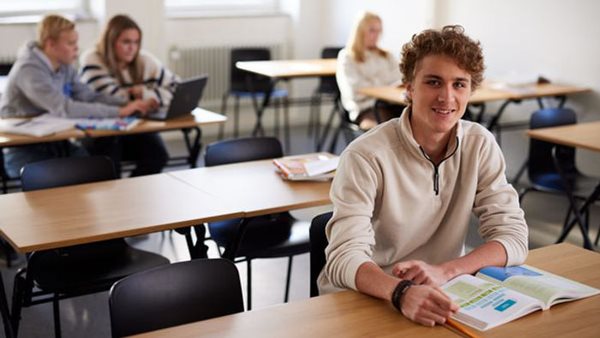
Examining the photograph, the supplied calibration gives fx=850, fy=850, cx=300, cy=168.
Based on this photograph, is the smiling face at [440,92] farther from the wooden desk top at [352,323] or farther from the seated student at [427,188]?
the wooden desk top at [352,323]

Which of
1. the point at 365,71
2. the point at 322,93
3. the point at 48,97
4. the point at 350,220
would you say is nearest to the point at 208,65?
the point at 322,93

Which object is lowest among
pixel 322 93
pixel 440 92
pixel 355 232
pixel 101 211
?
pixel 322 93

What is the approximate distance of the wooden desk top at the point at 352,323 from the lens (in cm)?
189

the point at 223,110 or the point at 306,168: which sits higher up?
the point at 306,168

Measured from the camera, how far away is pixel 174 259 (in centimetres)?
450

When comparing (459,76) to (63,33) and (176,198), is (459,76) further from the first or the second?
(63,33)

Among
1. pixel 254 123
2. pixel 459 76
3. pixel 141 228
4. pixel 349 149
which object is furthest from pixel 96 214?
pixel 254 123

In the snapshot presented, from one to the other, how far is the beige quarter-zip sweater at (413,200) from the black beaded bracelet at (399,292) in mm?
194

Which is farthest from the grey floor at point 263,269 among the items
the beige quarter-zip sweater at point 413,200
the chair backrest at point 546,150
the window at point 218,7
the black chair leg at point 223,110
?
the window at point 218,7

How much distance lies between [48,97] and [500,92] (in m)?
2.98

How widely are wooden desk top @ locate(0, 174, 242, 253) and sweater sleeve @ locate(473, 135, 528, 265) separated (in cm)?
98

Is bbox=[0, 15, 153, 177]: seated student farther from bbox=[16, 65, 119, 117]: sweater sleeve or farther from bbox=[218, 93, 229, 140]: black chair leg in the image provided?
bbox=[218, 93, 229, 140]: black chair leg

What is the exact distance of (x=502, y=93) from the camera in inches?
225

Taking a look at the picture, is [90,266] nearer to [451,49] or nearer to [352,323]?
[352,323]
